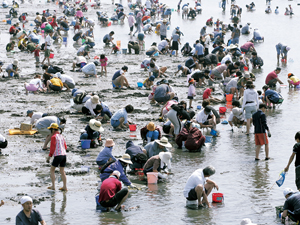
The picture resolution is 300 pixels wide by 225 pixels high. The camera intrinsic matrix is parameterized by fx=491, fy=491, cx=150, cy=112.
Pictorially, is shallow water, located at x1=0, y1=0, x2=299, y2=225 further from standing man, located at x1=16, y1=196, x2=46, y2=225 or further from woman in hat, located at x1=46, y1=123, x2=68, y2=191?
standing man, located at x1=16, y1=196, x2=46, y2=225

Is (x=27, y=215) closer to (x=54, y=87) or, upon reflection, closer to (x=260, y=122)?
(x=260, y=122)

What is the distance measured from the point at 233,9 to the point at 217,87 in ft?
94.0

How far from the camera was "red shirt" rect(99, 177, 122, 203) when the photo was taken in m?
8.76

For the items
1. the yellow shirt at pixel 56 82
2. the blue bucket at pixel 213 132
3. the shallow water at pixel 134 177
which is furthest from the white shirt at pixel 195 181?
the yellow shirt at pixel 56 82

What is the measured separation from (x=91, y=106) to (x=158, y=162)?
5543 mm

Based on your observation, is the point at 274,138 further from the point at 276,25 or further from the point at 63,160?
the point at 276,25

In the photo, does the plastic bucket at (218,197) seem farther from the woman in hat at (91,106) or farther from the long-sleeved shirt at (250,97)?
the woman in hat at (91,106)

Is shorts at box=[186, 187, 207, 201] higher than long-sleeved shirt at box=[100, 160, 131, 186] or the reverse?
the reverse

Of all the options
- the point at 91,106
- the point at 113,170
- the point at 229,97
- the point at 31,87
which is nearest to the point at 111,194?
the point at 113,170

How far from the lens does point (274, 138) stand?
14.1 meters

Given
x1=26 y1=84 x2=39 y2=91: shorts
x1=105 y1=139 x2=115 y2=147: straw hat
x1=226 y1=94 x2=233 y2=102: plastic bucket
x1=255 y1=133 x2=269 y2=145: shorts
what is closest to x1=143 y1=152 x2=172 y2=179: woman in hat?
x1=105 y1=139 x2=115 y2=147: straw hat

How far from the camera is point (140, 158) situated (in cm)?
1106

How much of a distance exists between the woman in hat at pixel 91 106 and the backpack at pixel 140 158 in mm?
4476

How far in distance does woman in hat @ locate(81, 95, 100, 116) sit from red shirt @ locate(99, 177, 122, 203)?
655 centimetres
